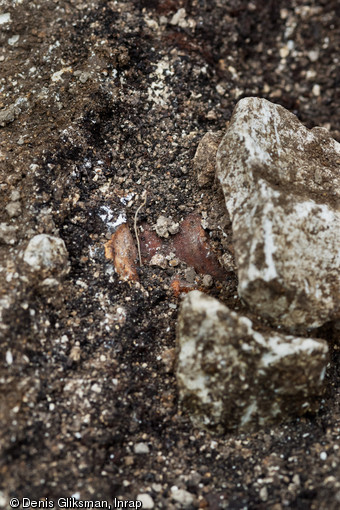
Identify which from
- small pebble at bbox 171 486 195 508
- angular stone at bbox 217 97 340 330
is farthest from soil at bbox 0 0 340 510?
angular stone at bbox 217 97 340 330

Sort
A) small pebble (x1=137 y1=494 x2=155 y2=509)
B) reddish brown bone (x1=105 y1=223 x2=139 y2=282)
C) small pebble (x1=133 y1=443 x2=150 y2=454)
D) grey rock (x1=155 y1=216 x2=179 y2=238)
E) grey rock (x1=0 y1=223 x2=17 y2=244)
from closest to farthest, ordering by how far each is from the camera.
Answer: small pebble (x1=137 y1=494 x2=155 y2=509) < small pebble (x1=133 y1=443 x2=150 y2=454) < grey rock (x1=0 y1=223 x2=17 y2=244) < reddish brown bone (x1=105 y1=223 x2=139 y2=282) < grey rock (x1=155 y1=216 x2=179 y2=238)

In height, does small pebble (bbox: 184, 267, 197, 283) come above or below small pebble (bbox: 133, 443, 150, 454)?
above

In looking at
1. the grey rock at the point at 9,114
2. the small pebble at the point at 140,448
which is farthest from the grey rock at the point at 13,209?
the small pebble at the point at 140,448

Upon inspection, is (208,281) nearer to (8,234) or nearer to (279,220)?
(279,220)

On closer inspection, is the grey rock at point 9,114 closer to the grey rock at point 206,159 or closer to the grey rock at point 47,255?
the grey rock at point 47,255

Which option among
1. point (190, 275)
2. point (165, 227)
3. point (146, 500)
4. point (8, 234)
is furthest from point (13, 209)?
point (146, 500)

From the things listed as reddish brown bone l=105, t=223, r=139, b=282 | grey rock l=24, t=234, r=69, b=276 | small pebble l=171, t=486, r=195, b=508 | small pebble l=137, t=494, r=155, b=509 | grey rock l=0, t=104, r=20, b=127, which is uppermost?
grey rock l=0, t=104, r=20, b=127

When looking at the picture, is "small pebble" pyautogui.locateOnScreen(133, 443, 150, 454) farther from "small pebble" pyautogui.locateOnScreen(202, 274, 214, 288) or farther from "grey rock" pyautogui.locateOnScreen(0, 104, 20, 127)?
"grey rock" pyautogui.locateOnScreen(0, 104, 20, 127)

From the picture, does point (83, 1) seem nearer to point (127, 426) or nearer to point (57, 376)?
point (57, 376)
